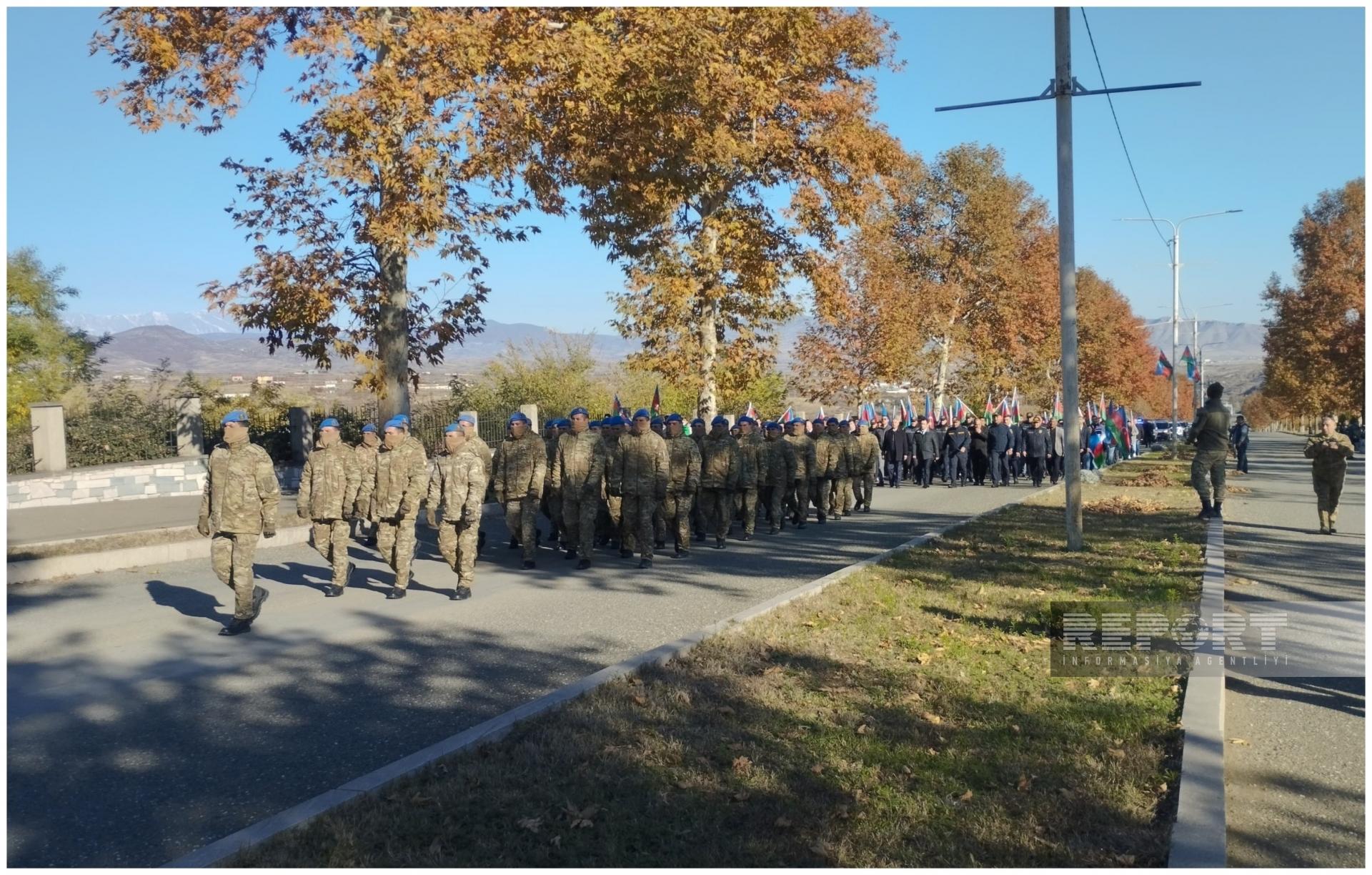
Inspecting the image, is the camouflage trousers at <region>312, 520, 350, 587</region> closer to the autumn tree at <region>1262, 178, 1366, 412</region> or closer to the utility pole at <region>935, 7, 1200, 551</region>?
the utility pole at <region>935, 7, 1200, 551</region>

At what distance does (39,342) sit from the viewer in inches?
1262

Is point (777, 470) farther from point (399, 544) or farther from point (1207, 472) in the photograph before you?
point (399, 544)

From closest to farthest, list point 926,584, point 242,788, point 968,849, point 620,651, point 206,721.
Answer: point 968,849 < point 242,788 < point 206,721 < point 620,651 < point 926,584

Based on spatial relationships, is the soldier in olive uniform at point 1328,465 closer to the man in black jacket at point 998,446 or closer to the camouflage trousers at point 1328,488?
the camouflage trousers at point 1328,488

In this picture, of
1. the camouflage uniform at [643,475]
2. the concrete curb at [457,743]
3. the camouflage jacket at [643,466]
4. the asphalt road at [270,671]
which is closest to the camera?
the concrete curb at [457,743]

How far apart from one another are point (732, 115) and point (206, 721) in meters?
16.7

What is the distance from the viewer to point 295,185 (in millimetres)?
16594

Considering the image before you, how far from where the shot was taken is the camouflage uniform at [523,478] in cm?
1285

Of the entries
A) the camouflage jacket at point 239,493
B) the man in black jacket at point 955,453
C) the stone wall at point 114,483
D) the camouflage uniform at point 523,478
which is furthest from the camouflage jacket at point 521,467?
the man in black jacket at point 955,453

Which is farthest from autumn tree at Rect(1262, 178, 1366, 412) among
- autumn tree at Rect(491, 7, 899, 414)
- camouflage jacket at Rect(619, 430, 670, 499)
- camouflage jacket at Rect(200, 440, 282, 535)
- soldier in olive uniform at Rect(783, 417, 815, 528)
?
camouflage jacket at Rect(200, 440, 282, 535)

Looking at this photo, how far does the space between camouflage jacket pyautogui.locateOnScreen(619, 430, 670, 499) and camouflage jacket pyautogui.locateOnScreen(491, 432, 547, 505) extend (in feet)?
3.13

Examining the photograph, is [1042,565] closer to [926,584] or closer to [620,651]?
[926,584]

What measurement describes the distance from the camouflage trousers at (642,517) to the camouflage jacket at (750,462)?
2.48 meters

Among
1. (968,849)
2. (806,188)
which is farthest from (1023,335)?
(968,849)
